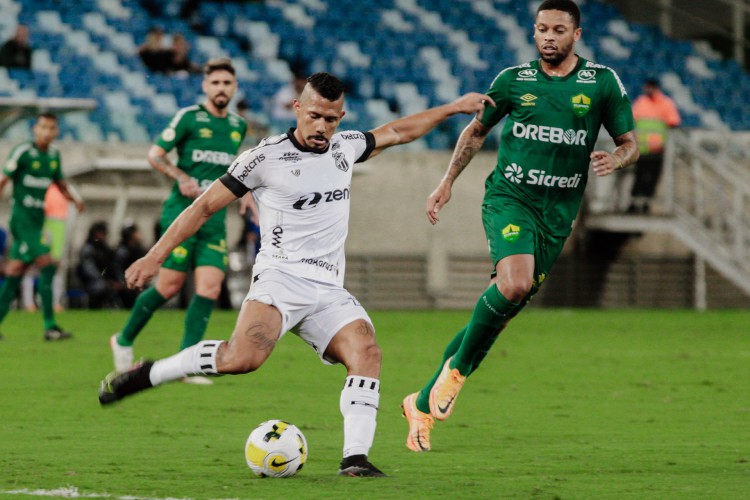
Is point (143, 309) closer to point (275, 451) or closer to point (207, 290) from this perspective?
point (207, 290)

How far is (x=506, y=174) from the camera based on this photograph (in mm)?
7387

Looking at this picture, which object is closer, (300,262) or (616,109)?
(300,262)

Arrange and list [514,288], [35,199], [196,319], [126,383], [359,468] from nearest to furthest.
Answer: [359,468], [126,383], [514,288], [196,319], [35,199]

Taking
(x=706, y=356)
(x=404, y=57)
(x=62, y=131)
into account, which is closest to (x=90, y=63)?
(x=62, y=131)

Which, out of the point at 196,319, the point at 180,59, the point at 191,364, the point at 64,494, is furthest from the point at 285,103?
the point at 64,494

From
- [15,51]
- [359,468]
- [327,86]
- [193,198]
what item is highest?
[15,51]

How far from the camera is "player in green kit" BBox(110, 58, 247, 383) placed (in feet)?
32.6

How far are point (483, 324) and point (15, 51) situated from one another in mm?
16049

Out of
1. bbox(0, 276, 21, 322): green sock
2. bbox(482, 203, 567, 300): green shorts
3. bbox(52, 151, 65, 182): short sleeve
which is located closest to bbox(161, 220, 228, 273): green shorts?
bbox(482, 203, 567, 300): green shorts

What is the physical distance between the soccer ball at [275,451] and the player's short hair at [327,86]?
1.50 meters

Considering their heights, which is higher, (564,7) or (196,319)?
(564,7)

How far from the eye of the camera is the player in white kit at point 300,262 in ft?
19.7

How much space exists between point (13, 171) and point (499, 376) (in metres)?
6.25

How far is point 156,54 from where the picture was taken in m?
22.5
